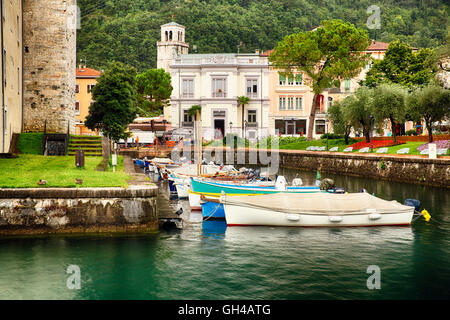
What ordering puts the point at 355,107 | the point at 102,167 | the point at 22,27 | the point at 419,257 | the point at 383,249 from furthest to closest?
1. the point at 355,107
2. the point at 22,27
3. the point at 102,167
4. the point at 383,249
5. the point at 419,257

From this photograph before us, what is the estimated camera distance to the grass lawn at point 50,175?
17.0 meters

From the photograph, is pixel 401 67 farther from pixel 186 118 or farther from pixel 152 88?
pixel 152 88

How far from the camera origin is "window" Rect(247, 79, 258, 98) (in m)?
76.8

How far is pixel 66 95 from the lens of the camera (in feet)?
111

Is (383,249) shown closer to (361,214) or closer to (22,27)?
(361,214)

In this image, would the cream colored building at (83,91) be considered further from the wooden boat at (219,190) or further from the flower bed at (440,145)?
the wooden boat at (219,190)

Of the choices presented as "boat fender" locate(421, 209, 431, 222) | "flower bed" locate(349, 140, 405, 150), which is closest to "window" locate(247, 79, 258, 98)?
"flower bed" locate(349, 140, 405, 150)

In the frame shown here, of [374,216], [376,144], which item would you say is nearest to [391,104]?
[376,144]

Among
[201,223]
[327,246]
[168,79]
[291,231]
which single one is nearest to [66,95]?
[201,223]

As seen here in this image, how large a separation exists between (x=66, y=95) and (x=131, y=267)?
22958 millimetres

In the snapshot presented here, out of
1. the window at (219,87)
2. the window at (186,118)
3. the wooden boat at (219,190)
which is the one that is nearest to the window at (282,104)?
the window at (219,87)

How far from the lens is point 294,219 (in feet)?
64.5

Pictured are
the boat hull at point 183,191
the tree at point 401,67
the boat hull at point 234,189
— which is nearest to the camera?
the boat hull at point 234,189

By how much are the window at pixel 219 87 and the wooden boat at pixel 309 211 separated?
2237 inches
